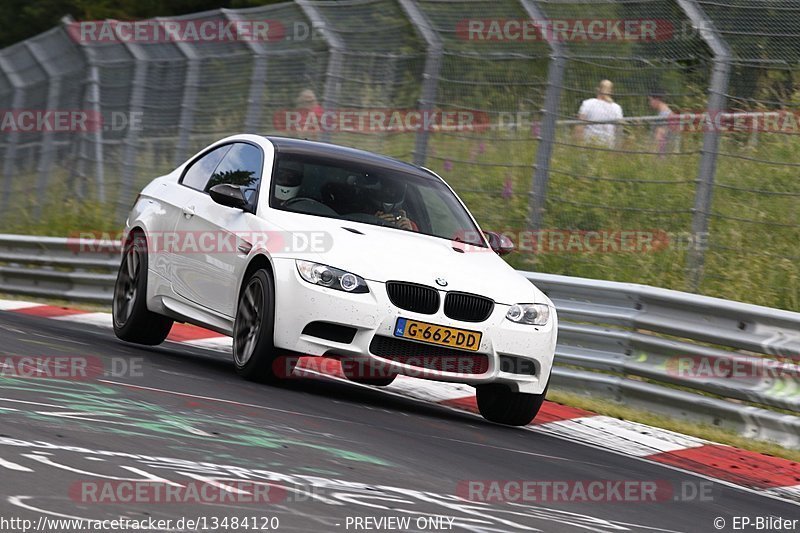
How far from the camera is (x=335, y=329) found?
845 centimetres

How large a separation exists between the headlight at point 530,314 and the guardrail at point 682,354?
159 cm

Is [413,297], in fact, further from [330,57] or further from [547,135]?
[330,57]

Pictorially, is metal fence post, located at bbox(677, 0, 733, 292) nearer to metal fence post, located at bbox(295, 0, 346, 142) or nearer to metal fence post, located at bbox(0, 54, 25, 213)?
metal fence post, located at bbox(295, 0, 346, 142)

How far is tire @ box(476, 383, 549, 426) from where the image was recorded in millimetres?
9047

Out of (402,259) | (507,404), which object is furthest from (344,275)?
(507,404)

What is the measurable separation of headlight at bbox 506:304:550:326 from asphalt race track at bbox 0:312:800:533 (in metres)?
0.66

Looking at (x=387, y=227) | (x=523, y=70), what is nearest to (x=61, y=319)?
(x=523, y=70)

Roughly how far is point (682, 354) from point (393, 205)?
89.5 inches

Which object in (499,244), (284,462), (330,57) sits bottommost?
(284,462)

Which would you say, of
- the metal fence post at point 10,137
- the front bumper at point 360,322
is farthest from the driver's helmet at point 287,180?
the metal fence post at point 10,137

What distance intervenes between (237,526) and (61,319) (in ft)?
33.5

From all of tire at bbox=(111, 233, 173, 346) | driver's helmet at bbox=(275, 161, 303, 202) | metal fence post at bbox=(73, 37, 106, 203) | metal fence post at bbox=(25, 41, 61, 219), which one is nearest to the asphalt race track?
driver's helmet at bbox=(275, 161, 303, 202)

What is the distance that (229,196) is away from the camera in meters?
9.23

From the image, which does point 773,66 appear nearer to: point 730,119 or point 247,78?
point 730,119
